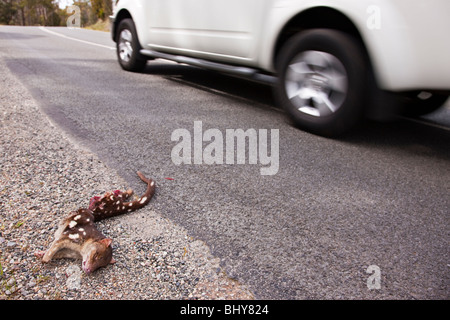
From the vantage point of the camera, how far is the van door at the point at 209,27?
384 cm

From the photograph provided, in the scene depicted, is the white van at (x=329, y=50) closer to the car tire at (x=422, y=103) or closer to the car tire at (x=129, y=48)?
the car tire at (x=422, y=103)

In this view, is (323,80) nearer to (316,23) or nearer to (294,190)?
(316,23)

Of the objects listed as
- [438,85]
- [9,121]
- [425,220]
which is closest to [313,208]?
[425,220]

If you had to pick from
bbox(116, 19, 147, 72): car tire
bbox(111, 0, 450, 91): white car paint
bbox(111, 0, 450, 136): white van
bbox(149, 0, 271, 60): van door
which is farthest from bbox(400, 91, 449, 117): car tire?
bbox(116, 19, 147, 72): car tire

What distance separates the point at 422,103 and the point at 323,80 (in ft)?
4.39

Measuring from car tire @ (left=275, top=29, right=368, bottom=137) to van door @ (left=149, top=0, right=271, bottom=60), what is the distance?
0.46m

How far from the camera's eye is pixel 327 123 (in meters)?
3.34

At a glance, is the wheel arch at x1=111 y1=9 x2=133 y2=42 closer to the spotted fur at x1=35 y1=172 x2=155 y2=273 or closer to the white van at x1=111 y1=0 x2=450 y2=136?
the white van at x1=111 y1=0 x2=450 y2=136

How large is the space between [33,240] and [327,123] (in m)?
2.52

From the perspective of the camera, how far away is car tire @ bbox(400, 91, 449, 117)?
3.78 m

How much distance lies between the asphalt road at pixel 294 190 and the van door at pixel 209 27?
61 cm

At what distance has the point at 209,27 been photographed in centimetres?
429
